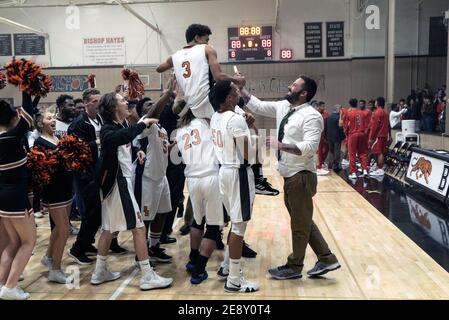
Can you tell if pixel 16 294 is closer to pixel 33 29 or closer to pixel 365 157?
pixel 365 157

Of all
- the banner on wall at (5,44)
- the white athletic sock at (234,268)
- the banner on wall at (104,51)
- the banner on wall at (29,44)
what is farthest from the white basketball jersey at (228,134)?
the banner on wall at (5,44)

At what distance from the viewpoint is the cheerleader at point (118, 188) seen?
145 inches

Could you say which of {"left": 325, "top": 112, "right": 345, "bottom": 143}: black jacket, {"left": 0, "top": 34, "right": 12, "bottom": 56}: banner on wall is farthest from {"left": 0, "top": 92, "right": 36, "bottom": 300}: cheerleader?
{"left": 0, "top": 34, "right": 12, "bottom": 56}: banner on wall

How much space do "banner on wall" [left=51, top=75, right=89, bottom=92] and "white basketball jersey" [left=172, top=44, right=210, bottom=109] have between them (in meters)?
14.5

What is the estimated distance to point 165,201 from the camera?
453 centimetres

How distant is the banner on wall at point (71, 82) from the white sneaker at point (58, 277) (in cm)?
1444

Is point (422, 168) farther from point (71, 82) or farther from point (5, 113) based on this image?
point (71, 82)

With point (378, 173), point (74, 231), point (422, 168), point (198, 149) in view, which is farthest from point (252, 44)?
point (198, 149)

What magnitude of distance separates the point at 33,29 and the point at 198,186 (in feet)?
51.2

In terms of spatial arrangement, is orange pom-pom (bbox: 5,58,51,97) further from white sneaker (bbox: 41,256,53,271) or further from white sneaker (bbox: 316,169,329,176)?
white sneaker (bbox: 316,169,329,176)

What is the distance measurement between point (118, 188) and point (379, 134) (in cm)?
790

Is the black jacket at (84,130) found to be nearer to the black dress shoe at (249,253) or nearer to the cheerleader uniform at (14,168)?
the cheerleader uniform at (14,168)

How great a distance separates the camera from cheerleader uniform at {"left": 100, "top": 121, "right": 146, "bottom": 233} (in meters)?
3.67
